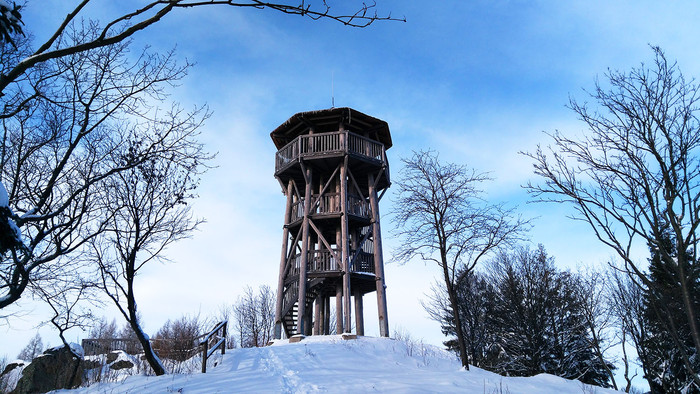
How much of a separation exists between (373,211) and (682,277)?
1055 cm

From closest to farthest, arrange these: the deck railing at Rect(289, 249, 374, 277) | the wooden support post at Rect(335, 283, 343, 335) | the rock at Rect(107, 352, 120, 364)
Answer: the wooden support post at Rect(335, 283, 343, 335)
the deck railing at Rect(289, 249, 374, 277)
the rock at Rect(107, 352, 120, 364)

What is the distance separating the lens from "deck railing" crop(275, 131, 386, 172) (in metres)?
15.6

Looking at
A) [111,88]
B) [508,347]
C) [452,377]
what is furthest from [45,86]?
[508,347]

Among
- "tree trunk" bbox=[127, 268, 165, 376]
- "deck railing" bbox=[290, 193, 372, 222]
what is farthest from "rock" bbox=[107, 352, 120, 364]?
"deck railing" bbox=[290, 193, 372, 222]

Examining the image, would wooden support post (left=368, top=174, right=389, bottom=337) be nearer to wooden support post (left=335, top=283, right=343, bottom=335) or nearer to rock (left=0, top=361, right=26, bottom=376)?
wooden support post (left=335, top=283, right=343, bottom=335)

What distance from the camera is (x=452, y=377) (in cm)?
788

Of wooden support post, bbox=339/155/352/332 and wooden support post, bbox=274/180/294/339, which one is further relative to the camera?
wooden support post, bbox=274/180/294/339

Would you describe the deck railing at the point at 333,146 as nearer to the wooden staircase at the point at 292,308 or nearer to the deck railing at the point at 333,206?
the deck railing at the point at 333,206

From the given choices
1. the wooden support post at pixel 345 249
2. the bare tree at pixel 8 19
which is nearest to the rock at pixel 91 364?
the wooden support post at pixel 345 249

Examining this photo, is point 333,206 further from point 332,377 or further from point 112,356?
point 112,356

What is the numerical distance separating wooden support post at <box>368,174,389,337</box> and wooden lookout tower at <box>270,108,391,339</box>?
32mm

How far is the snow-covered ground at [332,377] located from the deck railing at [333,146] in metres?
6.91

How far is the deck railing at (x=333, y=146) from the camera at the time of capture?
15.6 metres

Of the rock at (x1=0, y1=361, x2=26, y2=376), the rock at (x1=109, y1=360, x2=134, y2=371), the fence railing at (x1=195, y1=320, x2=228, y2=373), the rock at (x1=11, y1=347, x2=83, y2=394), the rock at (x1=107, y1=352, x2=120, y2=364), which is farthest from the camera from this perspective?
the rock at (x1=107, y1=352, x2=120, y2=364)
